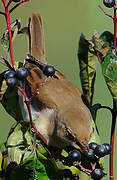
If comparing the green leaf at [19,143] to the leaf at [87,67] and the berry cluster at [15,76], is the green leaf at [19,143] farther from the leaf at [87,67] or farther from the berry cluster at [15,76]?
the leaf at [87,67]

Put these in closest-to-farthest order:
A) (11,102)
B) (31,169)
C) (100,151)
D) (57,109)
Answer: (31,169), (100,151), (11,102), (57,109)

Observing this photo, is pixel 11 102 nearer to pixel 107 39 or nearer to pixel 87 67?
pixel 87 67

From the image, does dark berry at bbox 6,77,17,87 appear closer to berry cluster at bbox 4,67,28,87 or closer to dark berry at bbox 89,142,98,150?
berry cluster at bbox 4,67,28,87

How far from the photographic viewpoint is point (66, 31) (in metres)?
5.58

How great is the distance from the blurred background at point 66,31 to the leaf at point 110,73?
232 centimetres

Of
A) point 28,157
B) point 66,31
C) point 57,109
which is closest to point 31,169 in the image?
point 28,157

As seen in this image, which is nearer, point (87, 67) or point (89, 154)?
point (89, 154)

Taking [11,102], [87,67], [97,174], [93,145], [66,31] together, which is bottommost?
[97,174]

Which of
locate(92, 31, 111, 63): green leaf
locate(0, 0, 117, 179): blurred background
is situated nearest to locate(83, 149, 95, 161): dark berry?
locate(92, 31, 111, 63): green leaf

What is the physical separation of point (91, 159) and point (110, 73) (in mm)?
350

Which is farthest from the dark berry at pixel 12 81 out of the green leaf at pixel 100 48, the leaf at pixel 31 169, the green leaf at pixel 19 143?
the green leaf at pixel 100 48

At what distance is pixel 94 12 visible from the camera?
5.17 metres

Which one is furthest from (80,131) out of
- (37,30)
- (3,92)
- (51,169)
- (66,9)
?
(66,9)

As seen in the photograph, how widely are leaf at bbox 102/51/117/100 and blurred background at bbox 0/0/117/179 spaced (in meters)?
2.32
